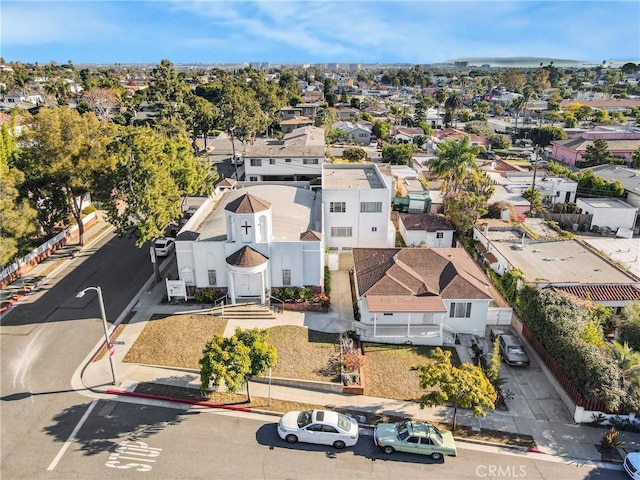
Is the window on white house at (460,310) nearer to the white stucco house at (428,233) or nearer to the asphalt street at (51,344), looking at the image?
the white stucco house at (428,233)

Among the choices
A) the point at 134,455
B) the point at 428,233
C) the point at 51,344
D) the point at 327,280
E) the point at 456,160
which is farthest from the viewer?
the point at 456,160

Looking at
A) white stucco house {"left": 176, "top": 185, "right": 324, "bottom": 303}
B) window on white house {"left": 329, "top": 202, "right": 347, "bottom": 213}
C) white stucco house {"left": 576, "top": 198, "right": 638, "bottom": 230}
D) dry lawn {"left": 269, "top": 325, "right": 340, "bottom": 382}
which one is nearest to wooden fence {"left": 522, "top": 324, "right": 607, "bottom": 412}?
dry lawn {"left": 269, "top": 325, "right": 340, "bottom": 382}

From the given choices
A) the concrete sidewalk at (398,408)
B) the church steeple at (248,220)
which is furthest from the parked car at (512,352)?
the church steeple at (248,220)

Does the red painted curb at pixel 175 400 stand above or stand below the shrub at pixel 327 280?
below

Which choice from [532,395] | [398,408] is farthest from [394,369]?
[532,395]

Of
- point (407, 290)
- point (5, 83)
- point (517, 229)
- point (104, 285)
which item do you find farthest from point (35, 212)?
point (5, 83)

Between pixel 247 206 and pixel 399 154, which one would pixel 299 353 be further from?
pixel 399 154

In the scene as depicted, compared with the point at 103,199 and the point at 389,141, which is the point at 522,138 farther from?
the point at 103,199
